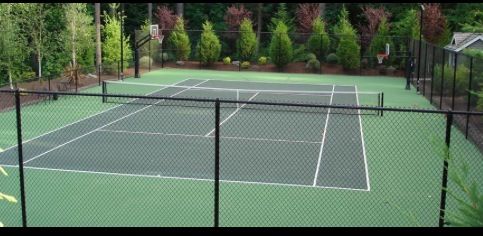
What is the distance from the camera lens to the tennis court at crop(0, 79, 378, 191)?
12.5 meters

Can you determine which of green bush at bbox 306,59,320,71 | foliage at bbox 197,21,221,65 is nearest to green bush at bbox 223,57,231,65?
foliage at bbox 197,21,221,65

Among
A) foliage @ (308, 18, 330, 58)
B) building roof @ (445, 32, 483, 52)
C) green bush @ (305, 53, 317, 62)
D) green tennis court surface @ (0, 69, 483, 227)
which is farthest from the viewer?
foliage @ (308, 18, 330, 58)

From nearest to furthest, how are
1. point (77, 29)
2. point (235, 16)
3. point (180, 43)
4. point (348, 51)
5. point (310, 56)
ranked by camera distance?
point (77, 29) < point (348, 51) < point (310, 56) < point (180, 43) < point (235, 16)

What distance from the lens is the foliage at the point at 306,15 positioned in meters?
43.9

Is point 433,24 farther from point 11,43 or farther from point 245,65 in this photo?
point 11,43

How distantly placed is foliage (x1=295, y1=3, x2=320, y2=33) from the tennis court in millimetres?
23241

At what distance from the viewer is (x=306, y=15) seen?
44281 mm

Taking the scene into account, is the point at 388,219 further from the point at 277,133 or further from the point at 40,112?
the point at 40,112

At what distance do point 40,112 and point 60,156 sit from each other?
22.1 feet

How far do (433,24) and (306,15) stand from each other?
9.26 meters

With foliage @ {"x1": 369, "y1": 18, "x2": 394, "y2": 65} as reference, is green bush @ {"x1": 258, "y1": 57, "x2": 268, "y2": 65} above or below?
below

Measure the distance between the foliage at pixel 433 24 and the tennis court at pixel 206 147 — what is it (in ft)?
69.2

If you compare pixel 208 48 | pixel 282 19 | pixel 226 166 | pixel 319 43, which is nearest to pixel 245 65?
pixel 208 48

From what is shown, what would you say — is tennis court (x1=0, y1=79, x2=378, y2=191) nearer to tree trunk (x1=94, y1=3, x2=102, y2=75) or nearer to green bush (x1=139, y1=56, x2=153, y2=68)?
tree trunk (x1=94, y1=3, x2=102, y2=75)
